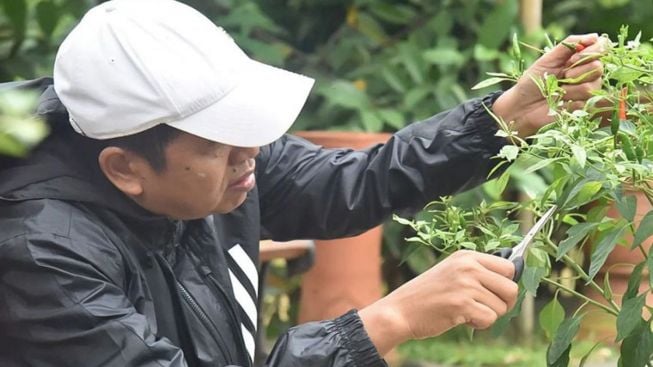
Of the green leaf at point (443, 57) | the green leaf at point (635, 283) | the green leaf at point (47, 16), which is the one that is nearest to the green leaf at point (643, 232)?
the green leaf at point (635, 283)

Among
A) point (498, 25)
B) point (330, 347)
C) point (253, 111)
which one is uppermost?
point (253, 111)

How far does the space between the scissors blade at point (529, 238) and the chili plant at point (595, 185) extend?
0.8 inches

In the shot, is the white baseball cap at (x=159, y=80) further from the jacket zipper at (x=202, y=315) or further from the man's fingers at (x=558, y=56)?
the man's fingers at (x=558, y=56)

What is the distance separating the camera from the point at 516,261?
1862mm

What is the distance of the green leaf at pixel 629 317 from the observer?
1.90 meters

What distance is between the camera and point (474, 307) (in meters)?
1.80

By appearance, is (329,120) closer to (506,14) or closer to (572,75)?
(506,14)

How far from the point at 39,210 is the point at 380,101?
3190mm

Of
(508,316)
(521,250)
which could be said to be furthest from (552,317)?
(521,250)

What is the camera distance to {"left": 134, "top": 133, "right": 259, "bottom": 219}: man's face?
1976 mm

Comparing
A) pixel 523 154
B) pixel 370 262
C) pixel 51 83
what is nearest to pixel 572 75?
pixel 523 154

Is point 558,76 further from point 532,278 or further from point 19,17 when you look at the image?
point 19,17

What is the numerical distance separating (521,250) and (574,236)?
9 cm

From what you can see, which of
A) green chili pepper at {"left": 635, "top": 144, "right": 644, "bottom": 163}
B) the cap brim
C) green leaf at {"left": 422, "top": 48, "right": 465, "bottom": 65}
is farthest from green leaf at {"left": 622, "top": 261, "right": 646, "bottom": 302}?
green leaf at {"left": 422, "top": 48, "right": 465, "bottom": 65}
